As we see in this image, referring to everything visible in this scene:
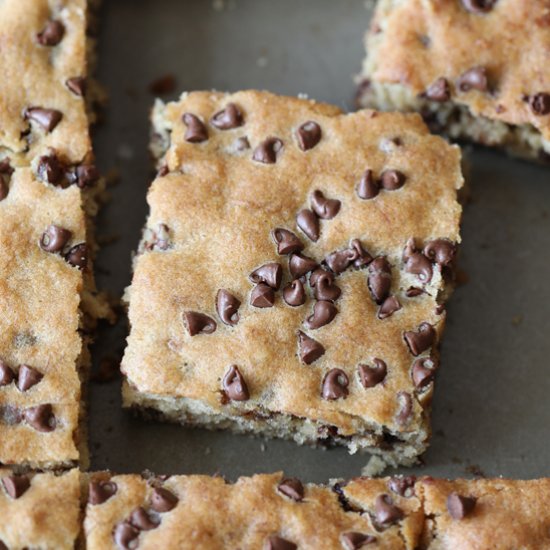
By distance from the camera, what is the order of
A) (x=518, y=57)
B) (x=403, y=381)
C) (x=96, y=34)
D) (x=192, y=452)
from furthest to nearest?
(x=96, y=34) < (x=518, y=57) < (x=192, y=452) < (x=403, y=381)

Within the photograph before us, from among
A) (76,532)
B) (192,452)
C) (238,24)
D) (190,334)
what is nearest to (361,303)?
(190,334)

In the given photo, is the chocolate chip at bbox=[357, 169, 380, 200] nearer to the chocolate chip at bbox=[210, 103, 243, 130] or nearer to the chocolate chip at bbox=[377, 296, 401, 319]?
the chocolate chip at bbox=[377, 296, 401, 319]

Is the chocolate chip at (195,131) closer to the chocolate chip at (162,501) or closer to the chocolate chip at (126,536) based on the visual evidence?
the chocolate chip at (162,501)

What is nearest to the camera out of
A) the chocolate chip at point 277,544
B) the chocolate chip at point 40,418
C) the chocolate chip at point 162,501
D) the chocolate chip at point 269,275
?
the chocolate chip at point 277,544

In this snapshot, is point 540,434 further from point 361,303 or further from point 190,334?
point 190,334

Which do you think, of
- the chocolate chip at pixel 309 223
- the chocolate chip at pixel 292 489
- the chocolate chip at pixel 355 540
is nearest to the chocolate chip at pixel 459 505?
the chocolate chip at pixel 355 540
